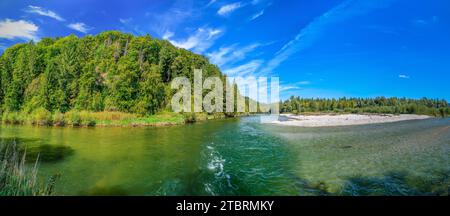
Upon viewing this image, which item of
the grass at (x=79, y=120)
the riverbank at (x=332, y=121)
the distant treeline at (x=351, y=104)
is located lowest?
the riverbank at (x=332, y=121)

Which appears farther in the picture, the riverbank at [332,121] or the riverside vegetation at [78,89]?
the riverbank at [332,121]

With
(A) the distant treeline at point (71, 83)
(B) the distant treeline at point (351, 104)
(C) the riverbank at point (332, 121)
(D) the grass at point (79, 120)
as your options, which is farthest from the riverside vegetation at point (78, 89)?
(B) the distant treeline at point (351, 104)

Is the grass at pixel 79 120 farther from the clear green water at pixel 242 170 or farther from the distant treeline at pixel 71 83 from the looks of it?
the clear green water at pixel 242 170

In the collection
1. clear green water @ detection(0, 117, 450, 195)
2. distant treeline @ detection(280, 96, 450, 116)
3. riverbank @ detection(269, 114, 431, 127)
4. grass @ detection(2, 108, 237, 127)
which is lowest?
clear green water @ detection(0, 117, 450, 195)

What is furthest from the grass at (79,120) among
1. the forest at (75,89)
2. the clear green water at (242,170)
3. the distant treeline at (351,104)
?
the distant treeline at (351,104)

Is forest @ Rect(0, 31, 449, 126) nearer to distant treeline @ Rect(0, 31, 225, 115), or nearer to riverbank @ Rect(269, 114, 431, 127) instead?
distant treeline @ Rect(0, 31, 225, 115)

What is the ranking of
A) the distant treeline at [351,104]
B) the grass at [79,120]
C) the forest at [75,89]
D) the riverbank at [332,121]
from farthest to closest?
the distant treeline at [351,104]
the riverbank at [332,121]
the forest at [75,89]
the grass at [79,120]

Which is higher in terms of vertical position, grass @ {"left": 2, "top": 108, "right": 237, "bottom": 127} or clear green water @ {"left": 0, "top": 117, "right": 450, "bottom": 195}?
grass @ {"left": 2, "top": 108, "right": 237, "bottom": 127}

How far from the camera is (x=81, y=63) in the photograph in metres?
53.5

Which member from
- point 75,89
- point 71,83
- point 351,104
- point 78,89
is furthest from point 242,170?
point 351,104

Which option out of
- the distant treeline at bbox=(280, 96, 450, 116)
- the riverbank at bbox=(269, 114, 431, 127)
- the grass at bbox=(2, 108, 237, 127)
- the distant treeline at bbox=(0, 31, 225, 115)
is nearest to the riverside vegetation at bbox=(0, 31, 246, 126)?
the distant treeline at bbox=(0, 31, 225, 115)

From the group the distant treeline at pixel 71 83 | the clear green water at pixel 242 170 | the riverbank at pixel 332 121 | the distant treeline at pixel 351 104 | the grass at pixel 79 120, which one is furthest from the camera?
the distant treeline at pixel 351 104

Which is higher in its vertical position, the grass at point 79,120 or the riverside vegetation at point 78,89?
the riverside vegetation at point 78,89
